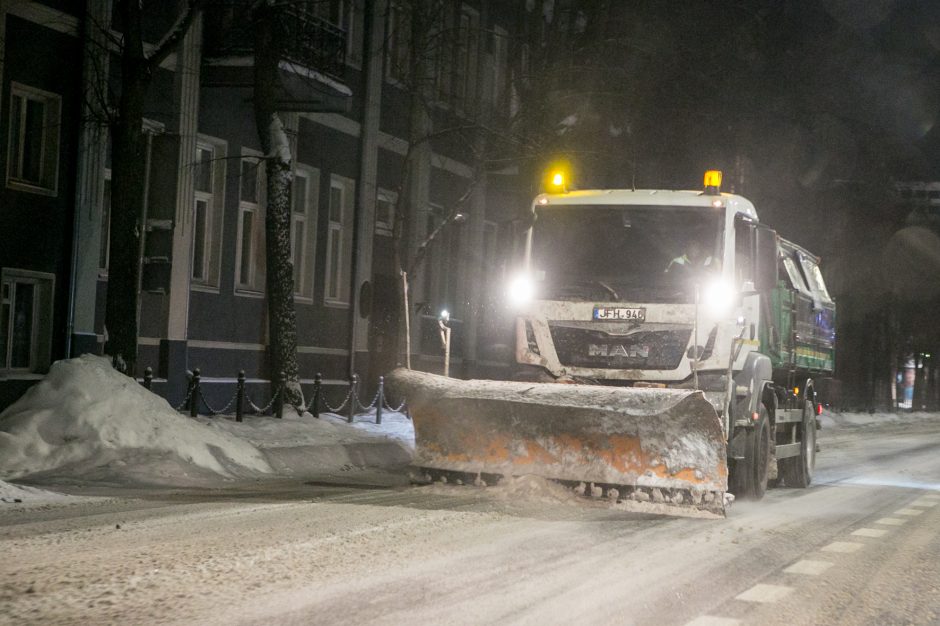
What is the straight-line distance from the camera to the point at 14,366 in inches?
728

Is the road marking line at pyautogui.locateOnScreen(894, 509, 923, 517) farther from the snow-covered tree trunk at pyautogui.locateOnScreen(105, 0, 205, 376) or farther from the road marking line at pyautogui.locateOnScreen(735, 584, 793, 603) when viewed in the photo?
the snow-covered tree trunk at pyautogui.locateOnScreen(105, 0, 205, 376)

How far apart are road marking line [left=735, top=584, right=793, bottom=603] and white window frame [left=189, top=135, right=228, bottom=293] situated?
15807 mm

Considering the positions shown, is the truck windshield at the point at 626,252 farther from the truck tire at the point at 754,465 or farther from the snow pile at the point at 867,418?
the snow pile at the point at 867,418

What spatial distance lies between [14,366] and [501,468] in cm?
932

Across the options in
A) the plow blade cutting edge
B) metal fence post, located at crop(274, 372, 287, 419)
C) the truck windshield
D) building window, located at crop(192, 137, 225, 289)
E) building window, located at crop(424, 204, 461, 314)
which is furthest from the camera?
building window, located at crop(424, 204, 461, 314)

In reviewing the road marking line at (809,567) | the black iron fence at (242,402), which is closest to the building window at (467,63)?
the black iron fence at (242,402)

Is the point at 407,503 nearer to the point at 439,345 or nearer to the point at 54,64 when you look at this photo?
the point at 54,64

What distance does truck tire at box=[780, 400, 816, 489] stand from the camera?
16703 millimetres

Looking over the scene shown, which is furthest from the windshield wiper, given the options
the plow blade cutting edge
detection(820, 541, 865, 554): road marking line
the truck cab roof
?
detection(820, 541, 865, 554): road marking line

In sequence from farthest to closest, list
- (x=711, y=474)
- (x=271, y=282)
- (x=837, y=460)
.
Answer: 1. (x=837, y=460)
2. (x=271, y=282)
3. (x=711, y=474)

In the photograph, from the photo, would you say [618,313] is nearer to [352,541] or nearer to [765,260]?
[765,260]

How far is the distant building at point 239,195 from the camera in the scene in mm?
18453

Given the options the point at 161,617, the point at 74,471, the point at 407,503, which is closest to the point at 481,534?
the point at 407,503

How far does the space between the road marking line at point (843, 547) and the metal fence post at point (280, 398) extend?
1059cm
